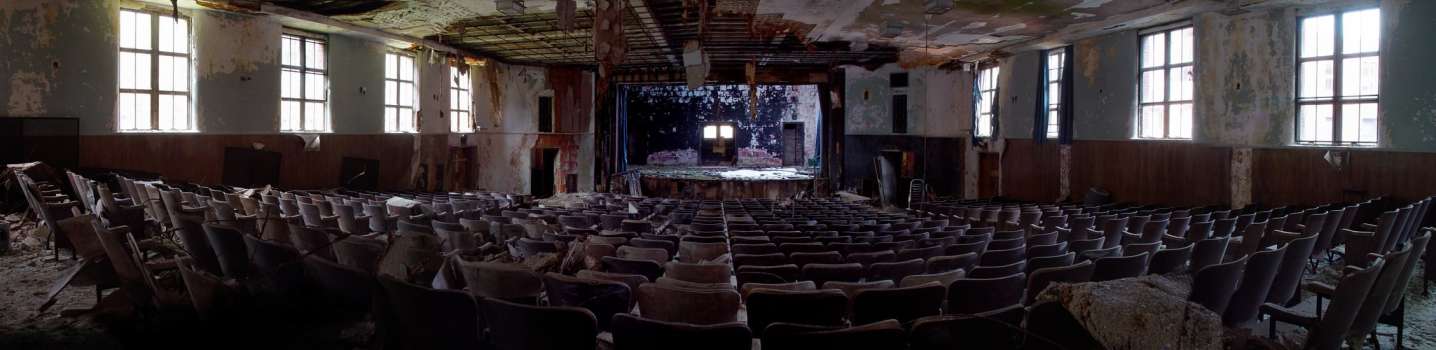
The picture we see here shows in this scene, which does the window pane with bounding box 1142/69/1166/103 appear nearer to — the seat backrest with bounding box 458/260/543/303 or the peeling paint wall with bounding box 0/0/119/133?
the seat backrest with bounding box 458/260/543/303

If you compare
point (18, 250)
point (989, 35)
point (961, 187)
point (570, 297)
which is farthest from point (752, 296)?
point (961, 187)

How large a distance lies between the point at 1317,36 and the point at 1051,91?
6.04 meters

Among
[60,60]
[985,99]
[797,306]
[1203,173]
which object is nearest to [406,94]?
[60,60]

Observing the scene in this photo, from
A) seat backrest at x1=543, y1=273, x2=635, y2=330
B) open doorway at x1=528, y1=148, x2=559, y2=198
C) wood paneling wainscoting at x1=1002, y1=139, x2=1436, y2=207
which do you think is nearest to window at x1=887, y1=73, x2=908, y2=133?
wood paneling wainscoting at x1=1002, y1=139, x2=1436, y2=207

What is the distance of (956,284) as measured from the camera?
3.87 m

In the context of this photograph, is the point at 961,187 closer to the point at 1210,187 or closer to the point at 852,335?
the point at 1210,187

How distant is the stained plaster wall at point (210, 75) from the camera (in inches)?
432

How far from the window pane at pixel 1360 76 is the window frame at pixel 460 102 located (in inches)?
716

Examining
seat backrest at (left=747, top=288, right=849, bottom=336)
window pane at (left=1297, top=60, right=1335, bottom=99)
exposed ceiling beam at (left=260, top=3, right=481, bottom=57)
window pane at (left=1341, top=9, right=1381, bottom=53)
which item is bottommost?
seat backrest at (left=747, top=288, right=849, bottom=336)

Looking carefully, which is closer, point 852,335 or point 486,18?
point 852,335

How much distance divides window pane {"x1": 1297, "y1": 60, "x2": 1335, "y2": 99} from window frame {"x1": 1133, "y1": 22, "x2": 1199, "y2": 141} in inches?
60.5

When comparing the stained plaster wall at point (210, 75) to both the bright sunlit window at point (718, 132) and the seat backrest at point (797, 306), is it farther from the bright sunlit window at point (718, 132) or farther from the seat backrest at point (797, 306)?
the seat backrest at point (797, 306)

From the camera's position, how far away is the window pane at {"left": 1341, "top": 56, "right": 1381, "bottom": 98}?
34.3 ft

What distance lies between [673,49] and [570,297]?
15.5 metres
